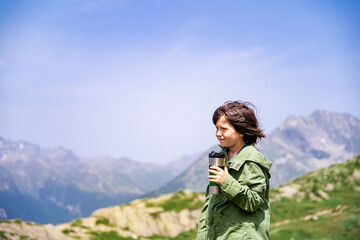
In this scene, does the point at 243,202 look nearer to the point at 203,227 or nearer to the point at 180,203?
the point at 203,227

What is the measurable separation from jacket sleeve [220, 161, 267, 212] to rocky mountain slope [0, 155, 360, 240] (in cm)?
1428

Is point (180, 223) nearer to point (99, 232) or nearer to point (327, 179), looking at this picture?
point (99, 232)

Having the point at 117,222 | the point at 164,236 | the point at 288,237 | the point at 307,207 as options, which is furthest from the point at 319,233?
the point at 117,222

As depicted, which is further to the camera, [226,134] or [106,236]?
[106,236]

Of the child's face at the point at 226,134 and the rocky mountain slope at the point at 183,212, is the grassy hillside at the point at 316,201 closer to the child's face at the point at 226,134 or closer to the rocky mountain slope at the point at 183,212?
the rocky mountain slope at the point at 183,212

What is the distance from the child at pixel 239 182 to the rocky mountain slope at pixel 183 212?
45.9ft

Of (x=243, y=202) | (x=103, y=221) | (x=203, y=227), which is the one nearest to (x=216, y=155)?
(x=243, y=202)

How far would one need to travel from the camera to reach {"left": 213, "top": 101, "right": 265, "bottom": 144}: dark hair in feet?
14.4

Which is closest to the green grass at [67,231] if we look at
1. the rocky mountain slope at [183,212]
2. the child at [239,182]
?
the rocky mountain slope at [183,212]

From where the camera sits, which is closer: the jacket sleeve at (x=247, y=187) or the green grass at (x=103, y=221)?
the jacket sleeve at (x=247, y=187)

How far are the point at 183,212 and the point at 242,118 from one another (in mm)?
23683

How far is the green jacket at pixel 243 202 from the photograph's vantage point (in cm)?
390

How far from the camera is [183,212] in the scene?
2708cm

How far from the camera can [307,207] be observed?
24094mm
